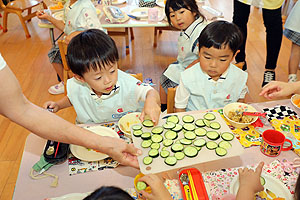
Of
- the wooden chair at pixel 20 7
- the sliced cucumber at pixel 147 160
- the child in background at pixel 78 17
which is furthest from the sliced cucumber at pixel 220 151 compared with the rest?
the wooden chair at pixel 20 7

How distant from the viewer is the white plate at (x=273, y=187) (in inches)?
45.2

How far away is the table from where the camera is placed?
1184 millimetres

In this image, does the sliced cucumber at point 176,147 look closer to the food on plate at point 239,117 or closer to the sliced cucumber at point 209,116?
the sliced cucumber at point 209,116

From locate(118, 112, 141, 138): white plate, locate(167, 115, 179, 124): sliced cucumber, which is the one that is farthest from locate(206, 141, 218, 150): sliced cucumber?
locate(118, 112, 141, 138): white plate

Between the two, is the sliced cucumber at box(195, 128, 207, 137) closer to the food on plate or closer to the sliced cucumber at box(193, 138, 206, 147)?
the sliced cucumber at box(193, 138, 206, 147)

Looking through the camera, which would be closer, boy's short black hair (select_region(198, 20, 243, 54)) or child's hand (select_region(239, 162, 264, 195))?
child's hand (select_region(239, 162, 264, 195))

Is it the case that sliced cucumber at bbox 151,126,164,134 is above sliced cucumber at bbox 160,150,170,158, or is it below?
above

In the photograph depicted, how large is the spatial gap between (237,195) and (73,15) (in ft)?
7.82

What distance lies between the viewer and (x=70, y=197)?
1105mm

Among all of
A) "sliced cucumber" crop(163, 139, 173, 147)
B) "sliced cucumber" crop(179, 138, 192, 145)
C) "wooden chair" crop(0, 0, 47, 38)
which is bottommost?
"wooden chair" crop(0, 0, 47, 38)

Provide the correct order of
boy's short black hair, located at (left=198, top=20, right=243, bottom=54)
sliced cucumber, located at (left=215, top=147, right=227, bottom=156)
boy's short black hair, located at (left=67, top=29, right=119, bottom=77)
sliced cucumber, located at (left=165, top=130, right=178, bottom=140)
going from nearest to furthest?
1. sliced cucumber, located at (left=215, top=147, right=227, bottom=156)
2. sliced cucumber, located at (left=165, top=130, right=178, bottom=140)
3. boy's short black hair, located at (left=67, top=29, right=119, bottom=77)
4. boy's short black hair, located at (left=198, top=20, right=243, bottom=54)

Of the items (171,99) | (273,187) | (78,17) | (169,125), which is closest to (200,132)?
(169,125)

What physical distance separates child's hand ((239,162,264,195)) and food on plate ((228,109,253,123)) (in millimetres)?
411

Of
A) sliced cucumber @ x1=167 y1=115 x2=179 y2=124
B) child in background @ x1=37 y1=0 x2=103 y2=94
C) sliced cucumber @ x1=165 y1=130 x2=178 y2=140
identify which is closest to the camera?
sliced cucumber @ x1=165 y1=130 x2=178 y2=140
